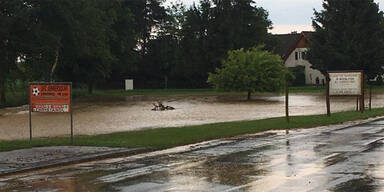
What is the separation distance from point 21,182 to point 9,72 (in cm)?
4376

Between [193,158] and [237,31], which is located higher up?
[237,31]

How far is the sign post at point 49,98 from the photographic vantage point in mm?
16625

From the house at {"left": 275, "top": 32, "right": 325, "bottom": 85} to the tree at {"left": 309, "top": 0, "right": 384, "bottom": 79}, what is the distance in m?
15.3

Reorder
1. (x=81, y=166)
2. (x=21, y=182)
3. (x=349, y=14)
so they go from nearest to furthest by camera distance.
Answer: (x=21, y=182), (x=81, y=166), (x=349, y=14)

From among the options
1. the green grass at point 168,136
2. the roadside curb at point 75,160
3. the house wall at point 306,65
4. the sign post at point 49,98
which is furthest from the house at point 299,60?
the roadside curb at point 75,160

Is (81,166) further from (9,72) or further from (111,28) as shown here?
(111,28)

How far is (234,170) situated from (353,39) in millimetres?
68528

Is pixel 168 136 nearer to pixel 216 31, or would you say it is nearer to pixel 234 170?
pixel 234 170

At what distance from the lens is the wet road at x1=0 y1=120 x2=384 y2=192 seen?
31.8 ft

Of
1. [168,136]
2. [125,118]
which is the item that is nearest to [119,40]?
[125,118]

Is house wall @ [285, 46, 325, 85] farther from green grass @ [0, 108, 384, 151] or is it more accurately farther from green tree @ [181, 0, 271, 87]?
green grass @ [0, 108, 384, 151]

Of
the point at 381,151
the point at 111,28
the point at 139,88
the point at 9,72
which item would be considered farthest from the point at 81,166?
the point at 139,88

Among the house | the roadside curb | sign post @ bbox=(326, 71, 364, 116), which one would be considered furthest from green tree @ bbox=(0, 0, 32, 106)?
the house

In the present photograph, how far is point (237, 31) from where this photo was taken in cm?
8344
